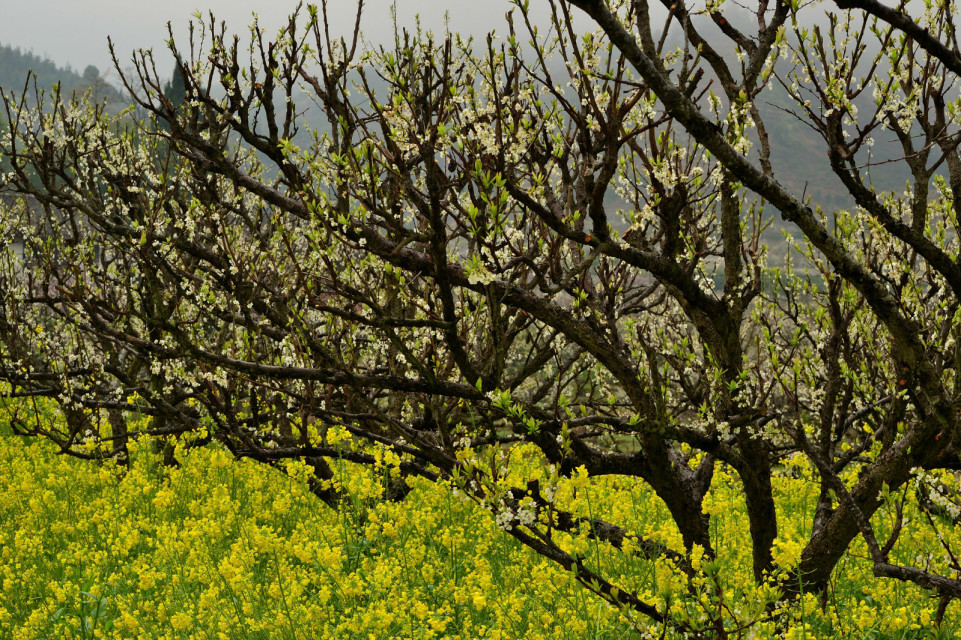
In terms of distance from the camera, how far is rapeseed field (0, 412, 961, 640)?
416cm

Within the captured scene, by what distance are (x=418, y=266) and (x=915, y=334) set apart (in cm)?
267

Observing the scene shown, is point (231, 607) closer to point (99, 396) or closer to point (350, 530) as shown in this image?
point (350, 530)

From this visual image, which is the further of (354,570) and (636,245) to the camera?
(354,570)

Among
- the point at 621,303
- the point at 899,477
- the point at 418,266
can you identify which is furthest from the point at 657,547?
the point at 621,303

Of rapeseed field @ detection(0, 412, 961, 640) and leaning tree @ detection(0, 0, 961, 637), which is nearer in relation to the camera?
leaning tree @ detection(0, 0, 961, 637)

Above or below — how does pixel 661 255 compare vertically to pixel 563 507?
above

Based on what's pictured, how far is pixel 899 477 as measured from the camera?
13.8ft

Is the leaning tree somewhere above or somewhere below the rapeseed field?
above

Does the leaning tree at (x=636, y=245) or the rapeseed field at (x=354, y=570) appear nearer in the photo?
the leaning tree at (x=636, y=245)

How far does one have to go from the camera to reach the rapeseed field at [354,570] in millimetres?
4164

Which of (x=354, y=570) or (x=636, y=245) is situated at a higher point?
(x=636, y=245)

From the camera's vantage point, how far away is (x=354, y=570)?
584 centimetres

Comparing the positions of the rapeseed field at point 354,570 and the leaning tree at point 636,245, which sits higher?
the leaning tree at point 636,245

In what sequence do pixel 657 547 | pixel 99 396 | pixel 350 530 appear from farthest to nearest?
pixel 99 396
pixel 350 530
pixel 657 547
